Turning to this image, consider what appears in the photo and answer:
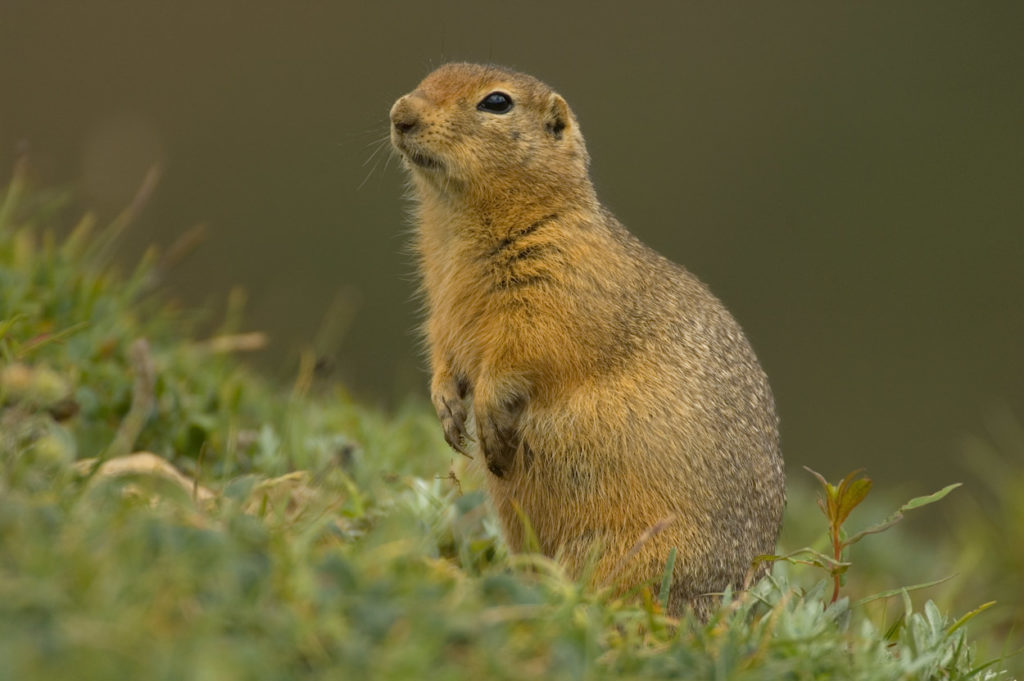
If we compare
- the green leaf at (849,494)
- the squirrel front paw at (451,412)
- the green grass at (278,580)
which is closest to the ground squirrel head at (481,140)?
the squirrel front paw at (451,412)

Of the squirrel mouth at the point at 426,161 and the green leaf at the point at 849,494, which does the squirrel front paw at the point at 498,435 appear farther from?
the green leaf at the point at 849,494

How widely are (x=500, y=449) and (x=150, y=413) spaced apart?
1.40m

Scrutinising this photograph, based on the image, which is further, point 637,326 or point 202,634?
point 637,326

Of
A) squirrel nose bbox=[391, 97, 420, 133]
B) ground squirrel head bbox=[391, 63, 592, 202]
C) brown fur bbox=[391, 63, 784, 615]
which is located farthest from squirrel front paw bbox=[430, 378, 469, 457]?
squirrel nose bbox=[391, 97, 420, 133]

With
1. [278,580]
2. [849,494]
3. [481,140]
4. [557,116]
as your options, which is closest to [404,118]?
[481,140]

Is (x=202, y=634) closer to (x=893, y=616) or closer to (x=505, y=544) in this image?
(x=505, y=544)

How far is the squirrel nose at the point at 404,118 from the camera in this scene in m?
4.54

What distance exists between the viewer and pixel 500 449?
421 centimetres

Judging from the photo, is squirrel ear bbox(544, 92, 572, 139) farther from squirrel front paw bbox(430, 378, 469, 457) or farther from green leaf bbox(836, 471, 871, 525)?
green leaf bbox(836, 471, 871, 525)

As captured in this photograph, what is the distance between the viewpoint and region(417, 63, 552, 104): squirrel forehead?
4695 millimetres

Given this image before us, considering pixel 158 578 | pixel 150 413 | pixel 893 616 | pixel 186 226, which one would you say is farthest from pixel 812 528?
pixel 186 226

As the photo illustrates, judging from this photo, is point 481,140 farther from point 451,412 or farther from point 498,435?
point 498,435

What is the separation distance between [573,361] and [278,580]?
193 centimetres

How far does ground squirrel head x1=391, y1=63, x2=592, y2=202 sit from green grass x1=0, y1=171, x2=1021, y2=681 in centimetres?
110
